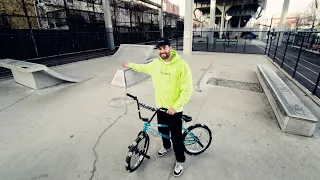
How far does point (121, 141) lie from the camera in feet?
10.3

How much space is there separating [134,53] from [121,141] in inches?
327

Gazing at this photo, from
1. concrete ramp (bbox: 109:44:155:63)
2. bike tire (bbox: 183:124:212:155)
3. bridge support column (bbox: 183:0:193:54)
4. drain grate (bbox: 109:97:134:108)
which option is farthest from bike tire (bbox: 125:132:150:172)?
bridge support column (bbox: 183:0:193:54)

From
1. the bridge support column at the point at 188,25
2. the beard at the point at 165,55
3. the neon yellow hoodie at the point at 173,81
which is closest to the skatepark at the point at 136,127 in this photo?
the neon yellow hoodie at the point at 173,81

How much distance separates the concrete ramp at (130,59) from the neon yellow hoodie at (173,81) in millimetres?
4004

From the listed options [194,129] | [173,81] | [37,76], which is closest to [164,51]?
[173,81]

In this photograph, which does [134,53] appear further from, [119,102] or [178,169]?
[178,169]

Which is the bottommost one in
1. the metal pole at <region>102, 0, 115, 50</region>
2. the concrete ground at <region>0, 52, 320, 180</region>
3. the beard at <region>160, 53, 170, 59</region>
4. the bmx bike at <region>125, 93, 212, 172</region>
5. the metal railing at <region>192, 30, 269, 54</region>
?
the concrete ground at <region>0, 52, 320, 180</region>

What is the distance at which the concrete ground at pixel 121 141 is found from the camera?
2441 mm

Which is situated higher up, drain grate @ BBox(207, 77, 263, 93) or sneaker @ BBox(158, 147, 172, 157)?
drain grate @ BBox(207, 77, 263, 93)

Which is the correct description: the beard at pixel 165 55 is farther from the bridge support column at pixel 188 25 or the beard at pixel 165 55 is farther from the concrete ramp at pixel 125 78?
the bridge support column at pixel 188 25

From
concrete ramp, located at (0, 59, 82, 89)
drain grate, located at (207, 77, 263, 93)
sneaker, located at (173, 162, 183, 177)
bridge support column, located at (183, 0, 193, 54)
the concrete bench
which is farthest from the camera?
bridge support column, located at (183, 0, 193, 54)

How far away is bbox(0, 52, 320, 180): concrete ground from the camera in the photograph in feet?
8.01

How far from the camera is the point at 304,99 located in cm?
480

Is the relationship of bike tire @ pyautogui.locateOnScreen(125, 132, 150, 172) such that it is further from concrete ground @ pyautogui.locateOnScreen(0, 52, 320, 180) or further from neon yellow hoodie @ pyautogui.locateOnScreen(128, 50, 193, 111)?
neon yellow hoodie @ pyautogui.locateOnScreen(128, 50, 193, 111)
